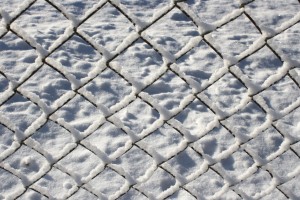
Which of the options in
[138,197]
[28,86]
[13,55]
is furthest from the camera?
[13,55]

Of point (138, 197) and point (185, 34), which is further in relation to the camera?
point (185, 34)

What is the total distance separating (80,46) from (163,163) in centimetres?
215

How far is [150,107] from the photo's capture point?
9.75ft

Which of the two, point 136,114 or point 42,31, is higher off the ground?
point 42,31

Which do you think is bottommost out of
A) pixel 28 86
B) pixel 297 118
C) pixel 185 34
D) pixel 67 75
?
pixel 297 118

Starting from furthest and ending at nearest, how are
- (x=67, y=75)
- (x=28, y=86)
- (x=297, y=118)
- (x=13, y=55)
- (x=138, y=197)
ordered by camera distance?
(x=13, y=55) < (x=28, y=86) < (x=297, y=118) < (x=138, y=197) < (x=67, y=75)

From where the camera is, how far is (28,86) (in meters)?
3.15

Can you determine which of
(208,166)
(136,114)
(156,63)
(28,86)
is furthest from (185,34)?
(208,166)

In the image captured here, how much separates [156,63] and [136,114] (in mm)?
707

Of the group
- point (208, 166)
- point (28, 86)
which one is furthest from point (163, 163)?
point (28, 86)

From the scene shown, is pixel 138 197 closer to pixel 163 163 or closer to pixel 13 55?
pixel 163 163

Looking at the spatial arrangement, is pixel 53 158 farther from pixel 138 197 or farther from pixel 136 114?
pixel 136 114

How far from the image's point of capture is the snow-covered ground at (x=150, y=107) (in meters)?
1.49

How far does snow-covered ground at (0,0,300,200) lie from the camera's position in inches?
58.7
